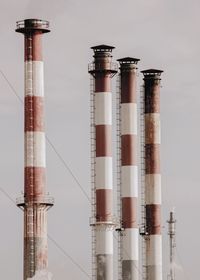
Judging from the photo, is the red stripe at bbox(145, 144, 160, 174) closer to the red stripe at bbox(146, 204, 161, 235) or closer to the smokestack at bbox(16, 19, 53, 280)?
the red stripe at bbox(146, 204, 161, 235)

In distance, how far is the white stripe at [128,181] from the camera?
6034 centimetres

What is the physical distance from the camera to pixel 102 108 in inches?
2269

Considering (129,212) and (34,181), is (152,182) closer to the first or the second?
(129,212)

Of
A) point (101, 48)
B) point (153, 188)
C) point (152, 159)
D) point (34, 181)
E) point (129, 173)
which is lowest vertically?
point (34, 181)

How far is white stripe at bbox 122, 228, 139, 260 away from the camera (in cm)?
6016

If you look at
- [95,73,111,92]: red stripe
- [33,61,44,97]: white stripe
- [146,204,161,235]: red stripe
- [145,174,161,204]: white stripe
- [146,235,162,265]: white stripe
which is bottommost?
[146,235,162,265]: white stripe

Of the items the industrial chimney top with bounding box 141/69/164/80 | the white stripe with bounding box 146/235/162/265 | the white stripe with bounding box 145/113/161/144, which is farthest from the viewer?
the industrial chimney top with bounding box 141/69/164/80

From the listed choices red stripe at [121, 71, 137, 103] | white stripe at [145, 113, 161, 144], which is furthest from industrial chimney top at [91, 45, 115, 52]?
white stripe at [145, 113, 161, 144]

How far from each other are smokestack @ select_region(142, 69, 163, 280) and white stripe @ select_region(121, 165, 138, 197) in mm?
1896

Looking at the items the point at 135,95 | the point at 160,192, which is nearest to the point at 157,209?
the point at 160,192

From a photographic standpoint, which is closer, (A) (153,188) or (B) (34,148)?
(B) (34,148)

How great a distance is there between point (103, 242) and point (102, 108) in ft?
18.1

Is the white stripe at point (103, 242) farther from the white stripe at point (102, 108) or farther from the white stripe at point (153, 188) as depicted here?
the white stripe at point (153, 188)

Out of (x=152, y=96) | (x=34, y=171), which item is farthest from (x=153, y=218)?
(x=34, y=171)
